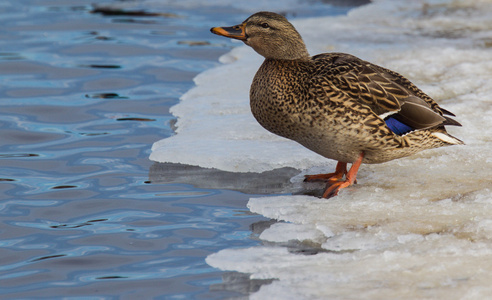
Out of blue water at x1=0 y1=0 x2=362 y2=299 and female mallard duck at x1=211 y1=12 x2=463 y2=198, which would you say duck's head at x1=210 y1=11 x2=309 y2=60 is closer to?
female mallard duck at x1=211 y1=12 x2=463 y2=198

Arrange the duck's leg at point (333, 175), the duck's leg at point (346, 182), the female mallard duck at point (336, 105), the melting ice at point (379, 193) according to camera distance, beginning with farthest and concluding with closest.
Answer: the duck's leg at point (333, 175) < the duck's leg at point (346, 182) < the female mallard duck at point (336, 105) < the melting ice at point (379, 193)

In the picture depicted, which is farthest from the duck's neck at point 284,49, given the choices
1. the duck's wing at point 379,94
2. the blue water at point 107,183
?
the blue water at point 107,183

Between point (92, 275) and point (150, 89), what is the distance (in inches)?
169

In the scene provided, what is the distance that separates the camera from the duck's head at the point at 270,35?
5496 millimetres

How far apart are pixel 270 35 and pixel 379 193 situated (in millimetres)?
1375

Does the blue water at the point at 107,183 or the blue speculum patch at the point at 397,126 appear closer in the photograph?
the blue water at the point at 107,183

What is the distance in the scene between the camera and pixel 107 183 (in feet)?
18.7

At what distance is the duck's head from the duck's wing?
0.26 m

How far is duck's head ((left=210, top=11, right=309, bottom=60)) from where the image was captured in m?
5.50

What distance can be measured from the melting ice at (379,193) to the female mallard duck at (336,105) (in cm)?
33

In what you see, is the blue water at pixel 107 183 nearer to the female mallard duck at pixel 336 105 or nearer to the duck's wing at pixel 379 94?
the female mallard duck at pixel 336 105

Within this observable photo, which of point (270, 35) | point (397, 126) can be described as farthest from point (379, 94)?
point (270, 35)

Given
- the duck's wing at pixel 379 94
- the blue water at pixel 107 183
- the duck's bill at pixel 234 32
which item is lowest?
the blue water at pixel 107 183

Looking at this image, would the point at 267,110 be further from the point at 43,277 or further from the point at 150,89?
the point at 150,89
